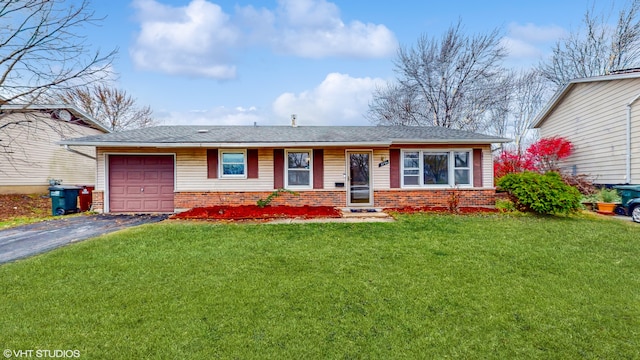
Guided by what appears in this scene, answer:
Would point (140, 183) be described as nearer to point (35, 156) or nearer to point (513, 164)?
point (35, 156)

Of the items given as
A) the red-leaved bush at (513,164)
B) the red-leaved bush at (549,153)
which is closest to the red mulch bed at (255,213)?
the red-leaved bush at (513,164)

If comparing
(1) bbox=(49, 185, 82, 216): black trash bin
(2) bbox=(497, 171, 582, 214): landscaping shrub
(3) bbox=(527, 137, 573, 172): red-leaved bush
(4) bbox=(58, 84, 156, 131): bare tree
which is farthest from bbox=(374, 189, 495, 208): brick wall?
(4) bbox=(58, 84, 156, 131): bare tree

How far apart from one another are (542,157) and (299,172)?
1060 centimetres

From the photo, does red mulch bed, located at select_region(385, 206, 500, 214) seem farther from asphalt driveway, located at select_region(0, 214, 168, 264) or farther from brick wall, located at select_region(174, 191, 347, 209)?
asphalt driveway, located at select_region(0, 214, 168, 264)

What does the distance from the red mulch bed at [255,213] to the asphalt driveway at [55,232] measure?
1.51m

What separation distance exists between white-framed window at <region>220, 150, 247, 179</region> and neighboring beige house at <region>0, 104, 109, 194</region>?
5992 millimetres

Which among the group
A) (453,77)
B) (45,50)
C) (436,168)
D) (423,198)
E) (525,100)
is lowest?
(423,198)

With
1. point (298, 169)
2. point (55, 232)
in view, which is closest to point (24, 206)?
point (55, 232)

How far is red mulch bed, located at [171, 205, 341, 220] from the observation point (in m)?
8.59

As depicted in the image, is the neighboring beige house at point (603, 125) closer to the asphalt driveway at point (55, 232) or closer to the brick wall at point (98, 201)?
the asphalt driveway at point (55, 232)

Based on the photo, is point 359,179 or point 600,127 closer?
point 359,179

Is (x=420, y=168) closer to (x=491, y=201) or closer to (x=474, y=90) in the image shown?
(x=491, y=201)

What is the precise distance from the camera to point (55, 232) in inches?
287

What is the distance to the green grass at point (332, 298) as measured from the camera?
101 inches
